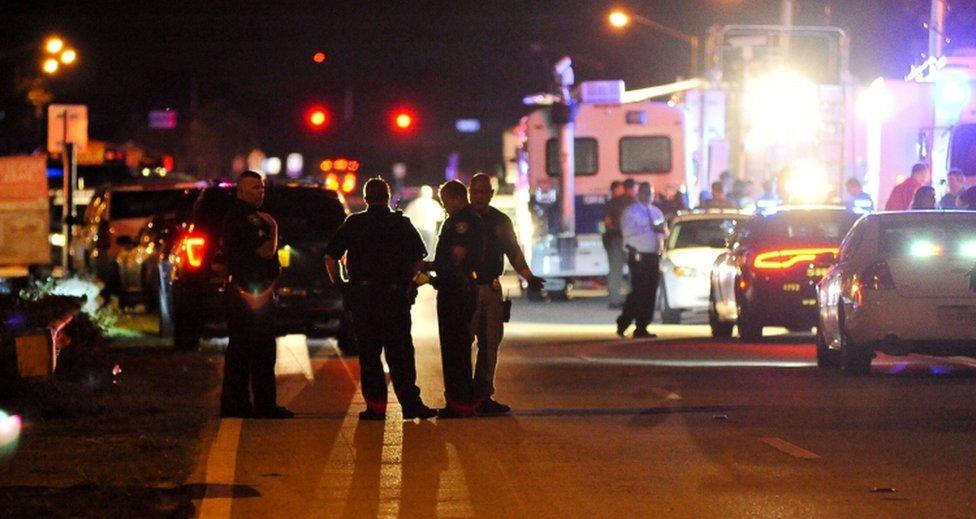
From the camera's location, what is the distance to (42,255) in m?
20.4

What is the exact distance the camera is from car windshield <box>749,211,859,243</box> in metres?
20.8

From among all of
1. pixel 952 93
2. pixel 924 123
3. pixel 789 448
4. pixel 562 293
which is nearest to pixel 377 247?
pixel 789 448

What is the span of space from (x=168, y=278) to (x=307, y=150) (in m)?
4.10

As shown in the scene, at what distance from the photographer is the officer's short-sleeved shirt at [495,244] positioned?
14.2 metres

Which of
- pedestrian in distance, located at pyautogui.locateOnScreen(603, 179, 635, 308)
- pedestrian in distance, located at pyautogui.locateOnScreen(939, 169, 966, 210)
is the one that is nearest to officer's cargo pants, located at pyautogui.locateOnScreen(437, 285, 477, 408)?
pedestrian in distance, located at pyautogui.locateOnScreen(939, 169, 966, 210)

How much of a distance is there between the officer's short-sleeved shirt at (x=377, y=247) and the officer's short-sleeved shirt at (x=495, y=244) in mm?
497

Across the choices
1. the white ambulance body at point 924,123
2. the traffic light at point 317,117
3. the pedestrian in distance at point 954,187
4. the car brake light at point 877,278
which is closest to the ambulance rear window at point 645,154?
the white ambulance body at point 924,123

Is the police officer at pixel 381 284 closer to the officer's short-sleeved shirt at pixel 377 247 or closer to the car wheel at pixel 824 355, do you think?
the officer's short-sleeved shirt at pixel 377 247

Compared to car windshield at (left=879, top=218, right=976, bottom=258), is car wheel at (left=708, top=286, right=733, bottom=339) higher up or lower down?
lower down

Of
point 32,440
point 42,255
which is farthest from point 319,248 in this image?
point 32,440

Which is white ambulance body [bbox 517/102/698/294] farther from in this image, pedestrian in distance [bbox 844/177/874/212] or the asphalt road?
the asphalt road

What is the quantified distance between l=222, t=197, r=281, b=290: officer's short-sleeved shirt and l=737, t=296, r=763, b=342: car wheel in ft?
25.8

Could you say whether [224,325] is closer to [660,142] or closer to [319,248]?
[319,248]

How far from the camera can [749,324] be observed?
21047 mm
